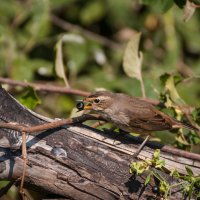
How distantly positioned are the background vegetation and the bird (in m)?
1.16

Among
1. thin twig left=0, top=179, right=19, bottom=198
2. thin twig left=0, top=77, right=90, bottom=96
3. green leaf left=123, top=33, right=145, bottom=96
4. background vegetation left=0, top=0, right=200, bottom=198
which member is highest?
green leaf left=123, top=33, right=145, bottom=96

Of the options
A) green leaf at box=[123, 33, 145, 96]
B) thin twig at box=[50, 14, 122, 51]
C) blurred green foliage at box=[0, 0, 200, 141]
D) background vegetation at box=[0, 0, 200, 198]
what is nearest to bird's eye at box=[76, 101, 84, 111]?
green leaf at box=[123, 33, 145, 96]

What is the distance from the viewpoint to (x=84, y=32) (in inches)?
364

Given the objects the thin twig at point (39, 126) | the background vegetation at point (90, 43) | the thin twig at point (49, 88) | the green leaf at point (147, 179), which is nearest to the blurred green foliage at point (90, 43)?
the background vegetation at point (90, 43)

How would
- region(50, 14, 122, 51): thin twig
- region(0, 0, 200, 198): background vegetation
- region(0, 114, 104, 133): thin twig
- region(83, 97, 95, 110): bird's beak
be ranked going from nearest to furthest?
region(0, 114, 104, 133): thin twig → region(83, 97, 95, 110): bird's beak → region(0, 0, 200, 198): background vegetation → region(50, 14, 122, 51): thin twig

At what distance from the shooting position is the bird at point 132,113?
557cm

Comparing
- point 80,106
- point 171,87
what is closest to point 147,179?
point 80,106

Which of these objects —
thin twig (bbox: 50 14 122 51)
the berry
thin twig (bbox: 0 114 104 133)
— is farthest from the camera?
thin twig (bbox: 50 14 122 51)

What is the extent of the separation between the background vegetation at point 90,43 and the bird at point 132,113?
1.16m

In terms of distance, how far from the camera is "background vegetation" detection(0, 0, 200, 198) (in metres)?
7.83

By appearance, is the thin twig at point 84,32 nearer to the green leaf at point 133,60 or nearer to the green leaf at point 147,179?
the green leaf at point 133,60

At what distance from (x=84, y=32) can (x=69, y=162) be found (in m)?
4.91

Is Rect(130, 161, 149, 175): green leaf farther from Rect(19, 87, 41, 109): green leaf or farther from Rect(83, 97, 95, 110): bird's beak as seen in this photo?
Rect(19, 87, 41, 109): green leaf

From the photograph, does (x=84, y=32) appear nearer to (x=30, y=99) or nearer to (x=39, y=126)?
(x=30, y=99)
